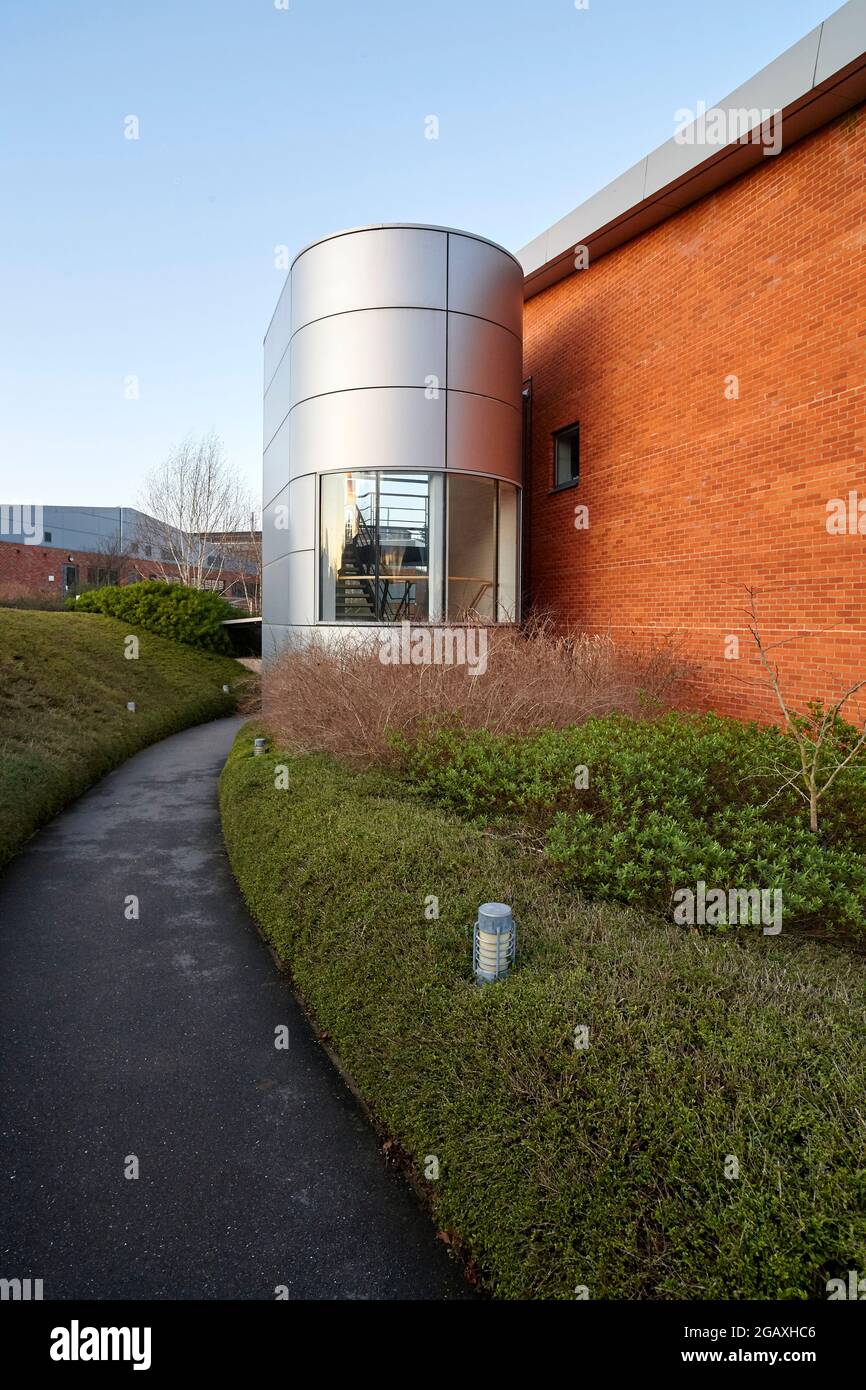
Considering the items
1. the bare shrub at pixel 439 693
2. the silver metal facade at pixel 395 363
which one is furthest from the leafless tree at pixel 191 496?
the bare shrub at pixel 439 693

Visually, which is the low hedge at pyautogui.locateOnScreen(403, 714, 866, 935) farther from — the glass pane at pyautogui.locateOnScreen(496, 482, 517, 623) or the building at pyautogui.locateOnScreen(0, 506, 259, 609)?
the building at pyautogui.locateOnScreen(0, 506, 259, 609)

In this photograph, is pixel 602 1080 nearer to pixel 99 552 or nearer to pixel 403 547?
pixel 403 547

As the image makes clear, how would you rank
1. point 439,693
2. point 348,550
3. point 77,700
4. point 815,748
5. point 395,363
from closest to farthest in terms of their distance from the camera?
point 815,748, point 439,693, point 395,363, point 348,550, point 77,700

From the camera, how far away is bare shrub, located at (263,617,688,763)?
277 inches

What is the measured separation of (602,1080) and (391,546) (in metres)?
9.06

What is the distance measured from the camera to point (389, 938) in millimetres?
3861

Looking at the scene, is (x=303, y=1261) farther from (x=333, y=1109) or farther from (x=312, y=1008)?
(x=312, y=1008)

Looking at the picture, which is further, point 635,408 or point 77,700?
point 77,700

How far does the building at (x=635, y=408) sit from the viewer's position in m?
8.10

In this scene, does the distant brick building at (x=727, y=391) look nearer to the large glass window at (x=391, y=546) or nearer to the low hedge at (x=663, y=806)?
the low hedge at (x=663, y=806)

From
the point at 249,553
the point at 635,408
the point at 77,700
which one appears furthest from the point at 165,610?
the point at 249,553

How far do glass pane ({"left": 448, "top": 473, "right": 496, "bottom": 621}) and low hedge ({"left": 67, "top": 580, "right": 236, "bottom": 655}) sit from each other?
12.7 meters

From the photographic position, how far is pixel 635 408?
11.3m

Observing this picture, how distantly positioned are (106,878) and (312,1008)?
349 centimetres
